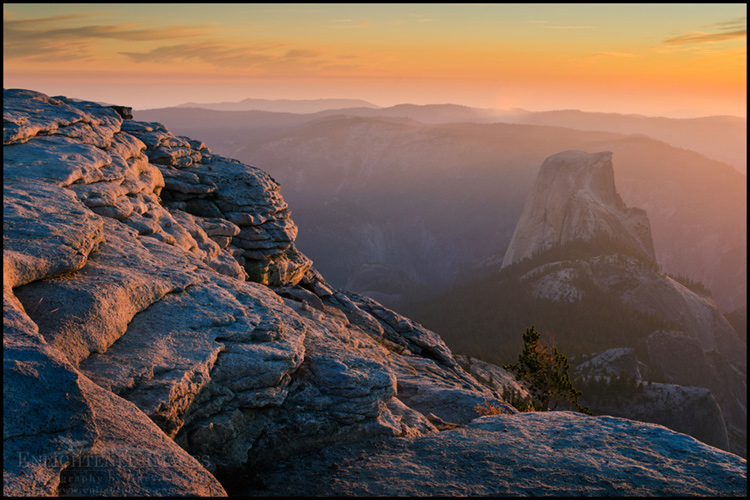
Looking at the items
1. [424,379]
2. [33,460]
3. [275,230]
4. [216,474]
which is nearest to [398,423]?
[216,474]

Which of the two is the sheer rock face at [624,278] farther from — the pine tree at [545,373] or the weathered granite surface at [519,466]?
the weathered granite surface at [519,466]

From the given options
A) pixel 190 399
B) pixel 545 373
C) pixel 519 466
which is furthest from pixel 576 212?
pixel 190 399

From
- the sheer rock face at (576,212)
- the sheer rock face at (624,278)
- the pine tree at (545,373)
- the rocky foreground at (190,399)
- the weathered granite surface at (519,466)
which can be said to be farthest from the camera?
the sheer rock face at (576,212)

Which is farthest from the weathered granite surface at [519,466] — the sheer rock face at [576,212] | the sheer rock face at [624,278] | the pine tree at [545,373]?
the sheer rock face at [576,212]

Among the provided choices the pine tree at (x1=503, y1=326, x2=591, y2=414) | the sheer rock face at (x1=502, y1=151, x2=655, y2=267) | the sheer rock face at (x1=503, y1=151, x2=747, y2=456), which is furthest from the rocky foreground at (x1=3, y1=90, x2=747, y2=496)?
the sheer rock face at (x1=502, y1=151, x2=655, y2=267)

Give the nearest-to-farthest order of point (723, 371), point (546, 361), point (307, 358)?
point (307, 358)
point (546, 361)
point (723, 371)

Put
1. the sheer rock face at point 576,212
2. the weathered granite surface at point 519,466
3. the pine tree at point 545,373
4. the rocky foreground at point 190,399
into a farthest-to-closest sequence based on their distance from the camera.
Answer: the sheer rock face at point 576,212
the pine tree at point 545,373
the weathered granite surface at point 519,466
the rocky foreground at point 190,399

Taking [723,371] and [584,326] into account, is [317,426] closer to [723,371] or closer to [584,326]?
[584,326]
